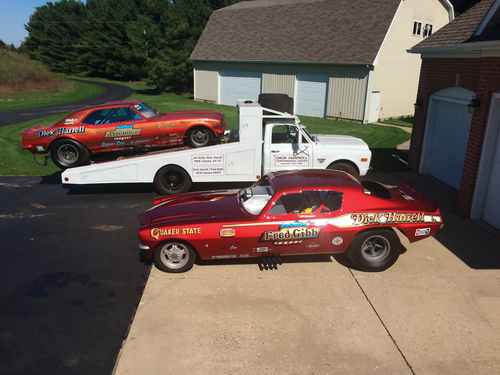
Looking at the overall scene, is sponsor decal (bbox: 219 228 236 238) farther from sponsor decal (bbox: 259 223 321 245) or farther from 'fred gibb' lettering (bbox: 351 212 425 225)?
'fred gibb' lettering (bbox: 351 212 425 225)

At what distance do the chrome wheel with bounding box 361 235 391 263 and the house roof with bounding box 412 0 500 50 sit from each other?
594 cm

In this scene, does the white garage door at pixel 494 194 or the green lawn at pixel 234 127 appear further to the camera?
the green lawn at pixel 234 127

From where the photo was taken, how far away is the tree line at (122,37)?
3947 cm

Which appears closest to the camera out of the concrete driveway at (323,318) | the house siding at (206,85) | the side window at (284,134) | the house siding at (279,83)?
the concrete driveway at (323,318)

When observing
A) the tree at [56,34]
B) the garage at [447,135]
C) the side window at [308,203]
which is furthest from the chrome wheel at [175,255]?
the tree at [56,34]

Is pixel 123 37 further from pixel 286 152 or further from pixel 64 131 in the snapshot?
pixel 286 152

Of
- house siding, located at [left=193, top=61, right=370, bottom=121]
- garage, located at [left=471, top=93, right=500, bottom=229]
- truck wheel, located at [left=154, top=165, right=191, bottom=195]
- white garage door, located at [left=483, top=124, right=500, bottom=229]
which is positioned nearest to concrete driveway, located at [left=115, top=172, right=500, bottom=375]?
white garage door, located at [left=483, top=124, right=500, bottom=229]

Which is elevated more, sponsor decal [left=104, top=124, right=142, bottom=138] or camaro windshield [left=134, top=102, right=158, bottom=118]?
camaro windshield [left=134, top=102, right=158, bottom=118]

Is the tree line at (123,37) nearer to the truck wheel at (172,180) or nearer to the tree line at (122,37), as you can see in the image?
the tree line at (122,37)

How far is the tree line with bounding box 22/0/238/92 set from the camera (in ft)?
129

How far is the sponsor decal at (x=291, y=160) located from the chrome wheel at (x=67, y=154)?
5.55 meters

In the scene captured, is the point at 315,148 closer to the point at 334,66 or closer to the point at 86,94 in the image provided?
the point at 334,66

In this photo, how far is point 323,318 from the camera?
5.97 meters

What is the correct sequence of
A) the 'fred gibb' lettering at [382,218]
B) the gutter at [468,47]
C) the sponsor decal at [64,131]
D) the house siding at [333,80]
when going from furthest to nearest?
1. the house siding at [333,80]
2. the sponsor decal at [64,131]
3. the gutter at [468,47]
4. the 'fred gibb' lettering at [382,218]
